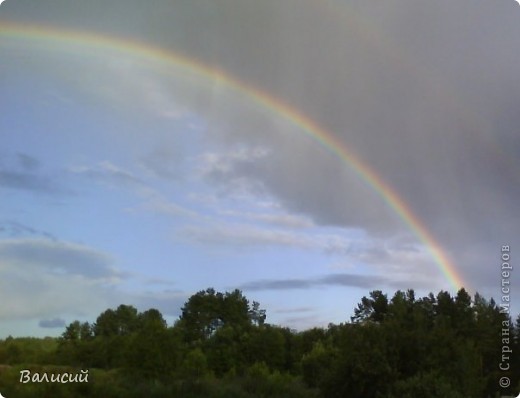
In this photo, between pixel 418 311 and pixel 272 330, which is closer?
pixel 418 311

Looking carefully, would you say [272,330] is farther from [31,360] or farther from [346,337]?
[31,360]

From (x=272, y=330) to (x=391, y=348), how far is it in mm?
11015

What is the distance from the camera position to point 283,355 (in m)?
25.5

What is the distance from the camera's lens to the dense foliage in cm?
1570

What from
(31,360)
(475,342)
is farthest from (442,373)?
(31,360)

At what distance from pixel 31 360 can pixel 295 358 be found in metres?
12.1

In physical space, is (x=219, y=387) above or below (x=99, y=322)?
below

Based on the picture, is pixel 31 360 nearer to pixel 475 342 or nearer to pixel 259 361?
pixel 259 361

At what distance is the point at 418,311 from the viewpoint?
1808cm

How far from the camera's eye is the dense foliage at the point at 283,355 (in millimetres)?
15695

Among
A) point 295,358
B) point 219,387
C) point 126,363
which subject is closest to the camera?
point 219,387

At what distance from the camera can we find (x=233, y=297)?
2728 cm

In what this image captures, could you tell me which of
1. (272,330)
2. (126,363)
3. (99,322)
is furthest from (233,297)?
(126,363)

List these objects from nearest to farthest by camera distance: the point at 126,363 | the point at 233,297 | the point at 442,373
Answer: the point at 442,373, the point at 126,363, the point at 233,297
